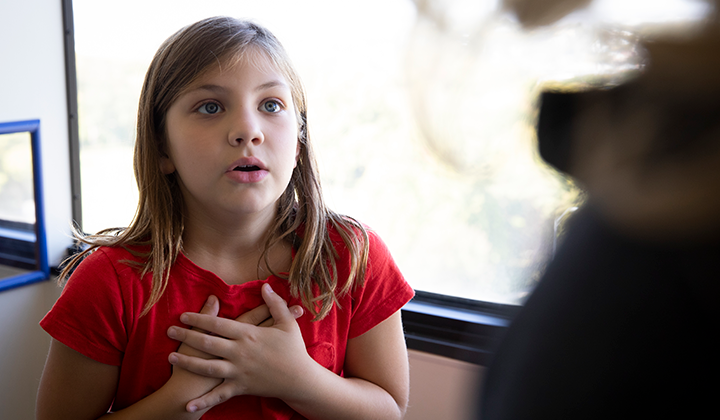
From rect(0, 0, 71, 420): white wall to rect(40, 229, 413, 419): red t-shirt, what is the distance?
3.98 feet

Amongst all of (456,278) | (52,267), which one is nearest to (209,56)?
(456,278)

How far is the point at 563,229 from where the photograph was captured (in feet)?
0.84

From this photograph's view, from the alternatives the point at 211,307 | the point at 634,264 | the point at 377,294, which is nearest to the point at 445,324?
the point at 377,294

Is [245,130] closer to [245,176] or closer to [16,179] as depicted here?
[245,176]

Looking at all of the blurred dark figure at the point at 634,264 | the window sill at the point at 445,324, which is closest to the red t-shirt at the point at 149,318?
the window sill at the point at 445,324

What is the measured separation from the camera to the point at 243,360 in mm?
812

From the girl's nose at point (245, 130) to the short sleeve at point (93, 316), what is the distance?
30 centimetres

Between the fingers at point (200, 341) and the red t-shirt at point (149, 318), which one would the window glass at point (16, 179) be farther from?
the fingers at point (200, 341)

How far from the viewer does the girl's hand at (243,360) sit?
2.64 feet

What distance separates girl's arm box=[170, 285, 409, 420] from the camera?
809 millimetres

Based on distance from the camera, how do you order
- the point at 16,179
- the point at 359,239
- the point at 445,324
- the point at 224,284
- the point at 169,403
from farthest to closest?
1. the point at 16,179
2. the point at 445,324
3. the point at 359,239
4. the point at 224,284
5. the point at 169,403

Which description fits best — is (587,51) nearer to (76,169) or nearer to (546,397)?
(546,397)

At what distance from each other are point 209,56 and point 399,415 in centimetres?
72

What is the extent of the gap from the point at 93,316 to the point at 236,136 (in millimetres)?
365
